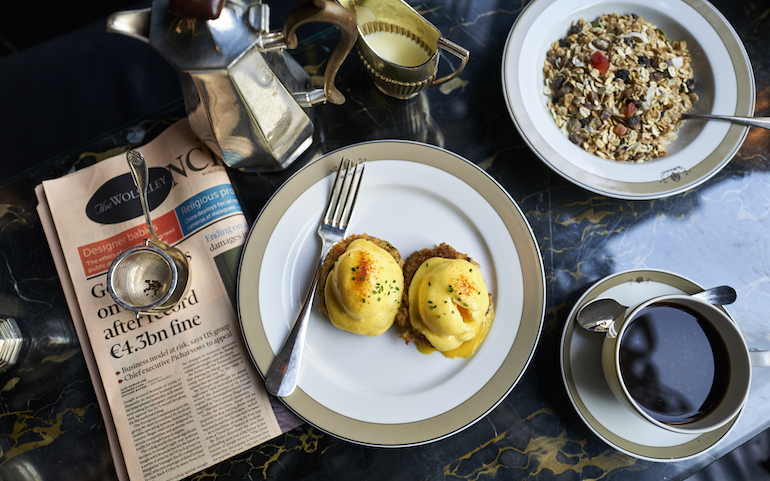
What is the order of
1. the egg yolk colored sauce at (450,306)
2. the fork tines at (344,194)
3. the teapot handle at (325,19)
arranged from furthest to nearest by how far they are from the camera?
the fork tines at (344,194), the egg yolk colored sauce at (450,306), the teapot handle at (325,19)

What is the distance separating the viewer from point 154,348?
102 centimetres

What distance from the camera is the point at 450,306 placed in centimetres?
92

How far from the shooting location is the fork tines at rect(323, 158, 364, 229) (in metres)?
1.03

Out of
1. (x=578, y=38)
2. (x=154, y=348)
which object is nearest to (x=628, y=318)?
(x=578, y=38)

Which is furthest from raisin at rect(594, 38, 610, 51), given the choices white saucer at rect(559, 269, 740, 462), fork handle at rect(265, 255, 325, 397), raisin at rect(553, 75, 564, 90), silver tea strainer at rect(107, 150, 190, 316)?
silver tea strainer at rect(107, 150, 190, 316)

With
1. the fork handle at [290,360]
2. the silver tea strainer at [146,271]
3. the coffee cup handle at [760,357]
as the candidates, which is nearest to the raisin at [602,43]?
the coffee cup handle at [760,357]

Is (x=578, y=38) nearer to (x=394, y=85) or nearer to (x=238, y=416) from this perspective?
(x=394, y=85)

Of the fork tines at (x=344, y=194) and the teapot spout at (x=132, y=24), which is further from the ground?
the teapot spout at (x=132, y=24)

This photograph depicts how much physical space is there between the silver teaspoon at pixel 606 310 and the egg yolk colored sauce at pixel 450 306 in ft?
0.66

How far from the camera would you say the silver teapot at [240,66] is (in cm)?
69

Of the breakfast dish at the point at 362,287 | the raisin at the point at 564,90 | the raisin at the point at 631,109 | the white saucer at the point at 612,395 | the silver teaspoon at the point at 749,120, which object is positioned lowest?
the white saucer at the point at 612,395

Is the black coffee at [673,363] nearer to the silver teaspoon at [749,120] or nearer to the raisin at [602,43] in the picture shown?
the silver teaspoon at [749,120]

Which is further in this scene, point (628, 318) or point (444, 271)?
point (444, 271)

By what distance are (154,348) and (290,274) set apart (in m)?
0.37
